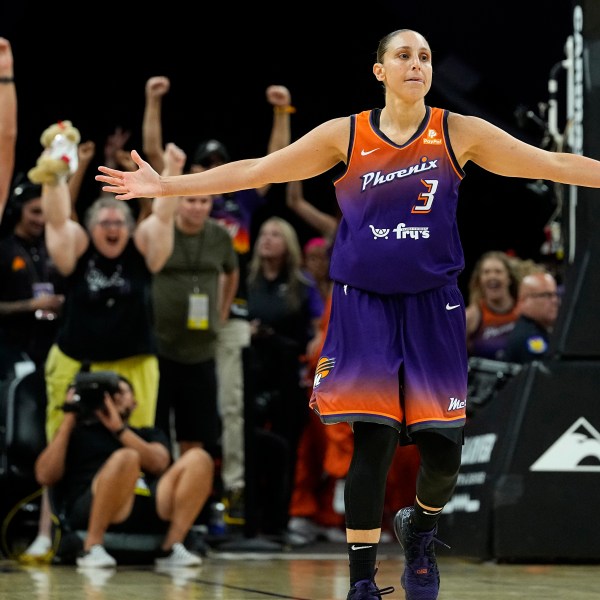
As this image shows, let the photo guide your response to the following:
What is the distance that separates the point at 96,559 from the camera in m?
6.31

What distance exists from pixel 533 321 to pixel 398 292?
389cm

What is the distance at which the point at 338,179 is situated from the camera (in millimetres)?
4188

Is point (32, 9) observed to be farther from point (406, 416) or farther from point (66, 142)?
point (406, 416)

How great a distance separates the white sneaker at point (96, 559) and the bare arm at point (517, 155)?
10.1 feet

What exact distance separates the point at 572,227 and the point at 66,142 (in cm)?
265

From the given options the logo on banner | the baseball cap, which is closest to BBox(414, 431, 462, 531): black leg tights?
the logo on banner

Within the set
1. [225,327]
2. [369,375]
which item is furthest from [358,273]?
[225,327]

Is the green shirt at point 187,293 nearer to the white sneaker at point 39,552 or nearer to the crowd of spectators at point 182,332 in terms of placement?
the crowd of spectators at point 182,332

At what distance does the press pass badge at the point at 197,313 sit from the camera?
24.5ft

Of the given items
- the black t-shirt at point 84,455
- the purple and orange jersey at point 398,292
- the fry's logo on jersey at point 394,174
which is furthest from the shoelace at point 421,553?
the black t-shirt at point 84,455

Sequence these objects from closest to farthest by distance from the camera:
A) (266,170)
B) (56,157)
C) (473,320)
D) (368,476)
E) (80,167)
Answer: (368,476) → (266,170) → (56,157) → (473,320) → (80,167)

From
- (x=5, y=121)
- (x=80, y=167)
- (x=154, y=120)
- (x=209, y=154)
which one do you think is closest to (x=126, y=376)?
(x=209, y=154)

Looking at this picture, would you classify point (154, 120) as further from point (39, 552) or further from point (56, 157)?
point (39, 552)

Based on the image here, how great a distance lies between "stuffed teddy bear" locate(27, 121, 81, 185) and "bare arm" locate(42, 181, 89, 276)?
6 cm
